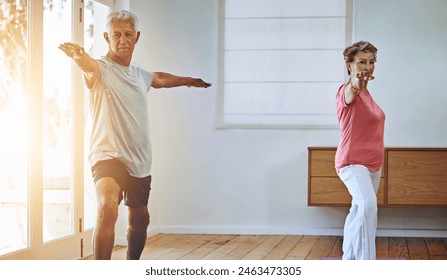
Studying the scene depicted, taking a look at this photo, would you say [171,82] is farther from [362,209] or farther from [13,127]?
[362,209]

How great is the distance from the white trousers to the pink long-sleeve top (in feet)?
0.11

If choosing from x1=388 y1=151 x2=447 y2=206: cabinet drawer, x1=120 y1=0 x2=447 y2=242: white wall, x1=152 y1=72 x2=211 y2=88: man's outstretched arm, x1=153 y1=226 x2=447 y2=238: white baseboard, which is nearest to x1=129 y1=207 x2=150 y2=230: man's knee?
x1=152 y1=72 x2=211 y2=88: man's outstretched arm

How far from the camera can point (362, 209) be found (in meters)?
3.06

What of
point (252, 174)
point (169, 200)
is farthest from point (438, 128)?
point (169, 200)

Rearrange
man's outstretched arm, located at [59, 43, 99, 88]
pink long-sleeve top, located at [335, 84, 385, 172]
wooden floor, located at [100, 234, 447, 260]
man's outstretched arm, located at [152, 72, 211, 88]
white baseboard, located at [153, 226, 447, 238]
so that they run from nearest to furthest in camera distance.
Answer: man's outstretched arm, located at [59, 43, 99, 88] < man's outstretched arm, located at [152, 72, 211, 88] < pink long-sleeve top, located at [335, 84, 385, 172] < wooden floor, located at [100, 234, 447, 260] < white baseboard, located at [153, 226, 447, 238]

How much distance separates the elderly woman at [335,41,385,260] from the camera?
10.2ft

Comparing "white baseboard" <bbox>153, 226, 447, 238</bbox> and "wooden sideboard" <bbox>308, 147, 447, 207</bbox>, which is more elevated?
"wooden sideboard" <bbox>308, 147, 447, 207</bbox>

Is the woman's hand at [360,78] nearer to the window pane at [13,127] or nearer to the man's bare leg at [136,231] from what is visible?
the man's bare leg at [136,231]

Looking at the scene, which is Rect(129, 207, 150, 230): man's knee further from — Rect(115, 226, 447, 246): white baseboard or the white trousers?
Rect(115, 226, 447, 246): white baseboard

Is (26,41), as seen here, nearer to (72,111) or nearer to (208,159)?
(72,111)

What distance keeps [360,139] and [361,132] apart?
27 mm

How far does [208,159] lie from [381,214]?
1.01 meters

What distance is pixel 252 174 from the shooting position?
4.62 metres

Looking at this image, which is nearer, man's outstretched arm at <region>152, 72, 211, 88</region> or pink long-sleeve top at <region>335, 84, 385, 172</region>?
man's outstretched arm at <region>152, 72, 211, 88</region>
